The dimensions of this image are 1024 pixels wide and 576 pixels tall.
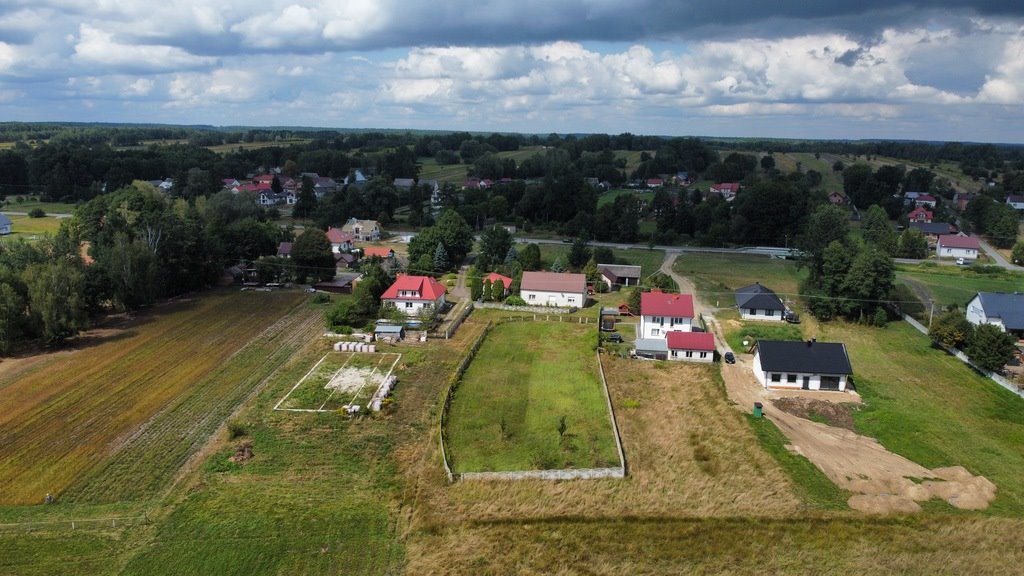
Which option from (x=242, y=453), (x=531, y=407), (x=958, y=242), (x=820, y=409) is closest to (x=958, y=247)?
(x=958, y=242)

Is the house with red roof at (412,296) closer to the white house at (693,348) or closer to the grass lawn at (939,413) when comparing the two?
the white house at (693,348)

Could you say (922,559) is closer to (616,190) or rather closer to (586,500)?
(586,500)

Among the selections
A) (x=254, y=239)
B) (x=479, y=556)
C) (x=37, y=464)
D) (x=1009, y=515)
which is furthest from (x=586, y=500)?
(x=254, y=239)

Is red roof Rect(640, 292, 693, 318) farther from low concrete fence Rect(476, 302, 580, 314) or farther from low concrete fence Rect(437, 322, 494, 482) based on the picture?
low concrete fence Rect(437, 322, 494, 482)

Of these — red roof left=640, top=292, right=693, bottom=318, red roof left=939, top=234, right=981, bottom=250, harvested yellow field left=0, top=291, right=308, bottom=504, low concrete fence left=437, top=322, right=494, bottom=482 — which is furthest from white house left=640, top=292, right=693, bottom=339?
red roof left=939, top=234, right=981, bottom=250

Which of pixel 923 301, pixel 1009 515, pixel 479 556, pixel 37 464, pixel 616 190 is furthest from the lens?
pixel 616 190

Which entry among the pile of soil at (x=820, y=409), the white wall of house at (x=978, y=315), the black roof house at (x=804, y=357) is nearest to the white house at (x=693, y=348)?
the black roof house at (x=804, y=357)
